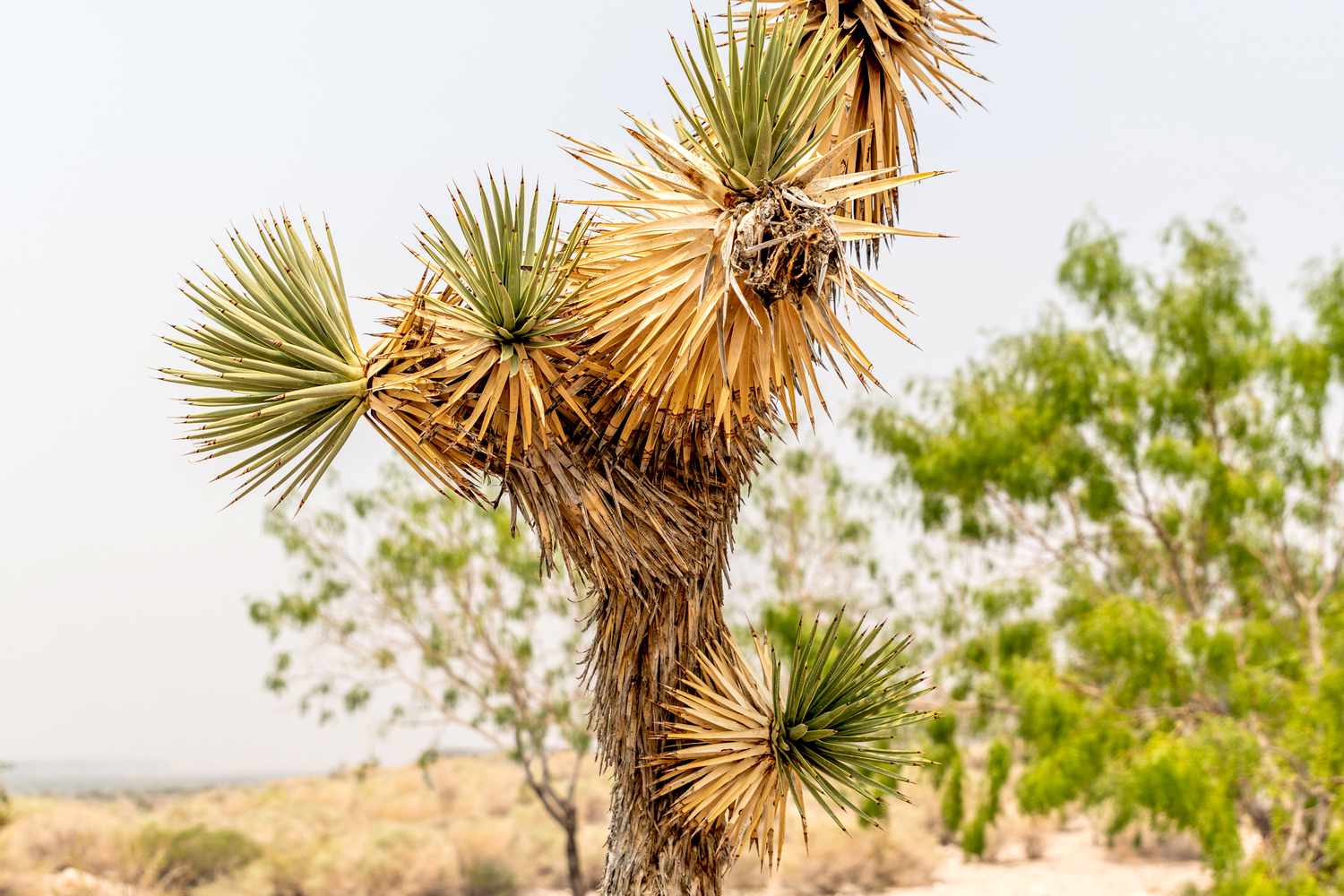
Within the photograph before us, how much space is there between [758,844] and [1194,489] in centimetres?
901

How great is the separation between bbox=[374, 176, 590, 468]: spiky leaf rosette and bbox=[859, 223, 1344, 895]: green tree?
24.1 feet

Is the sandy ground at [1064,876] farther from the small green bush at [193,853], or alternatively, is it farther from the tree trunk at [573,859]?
the small green bush at [193,853]

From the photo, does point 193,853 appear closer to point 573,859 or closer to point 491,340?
point 573,859

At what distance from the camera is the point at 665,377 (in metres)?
4.11

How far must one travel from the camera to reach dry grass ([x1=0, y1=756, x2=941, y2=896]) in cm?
1756

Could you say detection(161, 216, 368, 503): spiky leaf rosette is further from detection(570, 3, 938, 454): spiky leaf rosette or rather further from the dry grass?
the dry grass

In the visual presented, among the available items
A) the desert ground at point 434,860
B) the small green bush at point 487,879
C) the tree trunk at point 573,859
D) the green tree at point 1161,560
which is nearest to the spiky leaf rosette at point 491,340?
the green tree at point 1161,560

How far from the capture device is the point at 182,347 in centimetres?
427

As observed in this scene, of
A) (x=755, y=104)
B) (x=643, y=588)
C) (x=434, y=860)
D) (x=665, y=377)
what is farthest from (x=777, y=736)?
(x=434, y=860)

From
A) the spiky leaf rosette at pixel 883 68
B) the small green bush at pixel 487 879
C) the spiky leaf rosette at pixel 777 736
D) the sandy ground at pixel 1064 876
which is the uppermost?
the spiky leaf rosette at pixel 883 68

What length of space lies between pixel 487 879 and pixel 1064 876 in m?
9.29

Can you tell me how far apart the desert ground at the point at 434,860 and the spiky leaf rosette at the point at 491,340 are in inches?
505

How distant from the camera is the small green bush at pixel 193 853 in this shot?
18312 millimetres

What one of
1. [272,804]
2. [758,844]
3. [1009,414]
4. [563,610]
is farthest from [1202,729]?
[272,804]
